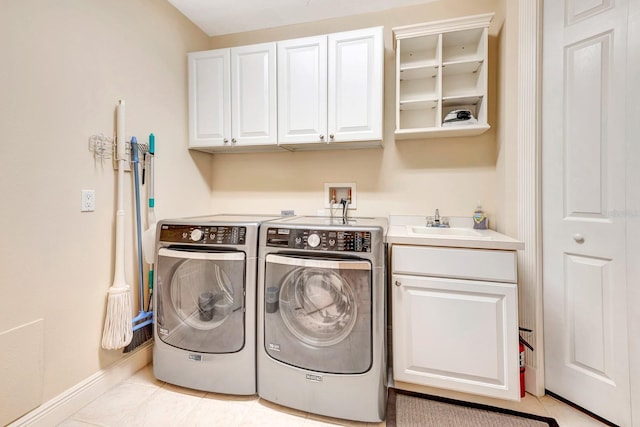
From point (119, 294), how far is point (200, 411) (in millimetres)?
798

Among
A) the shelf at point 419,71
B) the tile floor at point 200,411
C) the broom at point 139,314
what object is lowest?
the tile floor at point 200,411

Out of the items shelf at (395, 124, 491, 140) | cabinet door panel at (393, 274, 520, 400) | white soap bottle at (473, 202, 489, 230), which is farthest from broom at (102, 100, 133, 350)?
white soap bottle at (473, 202, 489, 230)

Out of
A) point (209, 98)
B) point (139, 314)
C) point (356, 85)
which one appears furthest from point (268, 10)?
point (139, 314)

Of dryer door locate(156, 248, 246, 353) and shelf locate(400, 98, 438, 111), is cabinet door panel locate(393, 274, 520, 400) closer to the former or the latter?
Answer: dryer door locate(156, 248, 246, 353)

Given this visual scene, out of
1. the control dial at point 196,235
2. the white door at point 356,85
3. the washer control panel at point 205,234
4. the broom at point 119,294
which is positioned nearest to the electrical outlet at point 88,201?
the broom at point 119,294

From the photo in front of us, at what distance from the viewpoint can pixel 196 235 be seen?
159 cm

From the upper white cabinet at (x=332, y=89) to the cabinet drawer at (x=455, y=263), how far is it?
843 mm

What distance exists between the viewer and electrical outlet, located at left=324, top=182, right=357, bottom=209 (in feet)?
7.40

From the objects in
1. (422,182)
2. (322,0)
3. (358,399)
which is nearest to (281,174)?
(422,182)

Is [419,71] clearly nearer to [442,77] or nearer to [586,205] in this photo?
[442,77]

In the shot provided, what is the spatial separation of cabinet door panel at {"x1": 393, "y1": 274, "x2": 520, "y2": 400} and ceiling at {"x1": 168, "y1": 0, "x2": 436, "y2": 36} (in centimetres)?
200

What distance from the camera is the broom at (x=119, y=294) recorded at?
1.56m

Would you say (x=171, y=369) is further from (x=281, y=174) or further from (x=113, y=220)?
(x=281, y=174)

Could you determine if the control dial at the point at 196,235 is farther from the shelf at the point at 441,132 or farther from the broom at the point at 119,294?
the shelf at the point at 441,132
